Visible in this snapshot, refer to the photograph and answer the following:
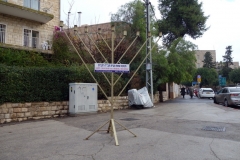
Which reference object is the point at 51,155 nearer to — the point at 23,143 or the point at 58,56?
the point at 23,143

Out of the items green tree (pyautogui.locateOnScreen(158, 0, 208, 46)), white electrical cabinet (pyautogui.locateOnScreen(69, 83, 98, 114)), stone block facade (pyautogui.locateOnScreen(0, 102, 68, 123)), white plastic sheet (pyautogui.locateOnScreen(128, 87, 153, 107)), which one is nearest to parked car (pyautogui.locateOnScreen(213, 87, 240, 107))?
white plastic sheet (pyautogui.locateOnScreen(128, 87, 153, 107))

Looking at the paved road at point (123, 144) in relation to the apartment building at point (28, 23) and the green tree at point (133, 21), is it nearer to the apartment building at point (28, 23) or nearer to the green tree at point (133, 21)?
the apartment building at point (28, 23)

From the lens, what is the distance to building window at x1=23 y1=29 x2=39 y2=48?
18.4 meters

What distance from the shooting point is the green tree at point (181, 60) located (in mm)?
21766

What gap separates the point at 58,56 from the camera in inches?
712

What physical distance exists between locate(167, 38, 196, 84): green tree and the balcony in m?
11.5

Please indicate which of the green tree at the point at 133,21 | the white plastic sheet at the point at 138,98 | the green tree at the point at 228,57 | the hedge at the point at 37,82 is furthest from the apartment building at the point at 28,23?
Answer: the green tree at the point at 228,57

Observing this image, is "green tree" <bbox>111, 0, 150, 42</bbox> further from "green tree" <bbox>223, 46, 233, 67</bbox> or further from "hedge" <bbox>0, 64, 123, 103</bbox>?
"green tree" <bbox>223, 46, 233, 67</bbox>

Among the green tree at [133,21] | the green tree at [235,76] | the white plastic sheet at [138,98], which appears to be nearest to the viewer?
the white plastic sheet at [138,98]

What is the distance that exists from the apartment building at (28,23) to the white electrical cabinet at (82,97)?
254 inches

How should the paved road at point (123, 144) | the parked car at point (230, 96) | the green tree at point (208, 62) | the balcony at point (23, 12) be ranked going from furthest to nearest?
the green tree at point (208, 62), the parked car at point (230, 96), the balcony at point (23, 12), the paved road at point (123, 144)

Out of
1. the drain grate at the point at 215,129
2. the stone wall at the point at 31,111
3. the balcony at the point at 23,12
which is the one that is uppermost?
the balcony at the point at 23,12

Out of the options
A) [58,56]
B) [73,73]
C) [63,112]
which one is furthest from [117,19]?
[63,112]

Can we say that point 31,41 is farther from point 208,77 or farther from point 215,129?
point 208,77
